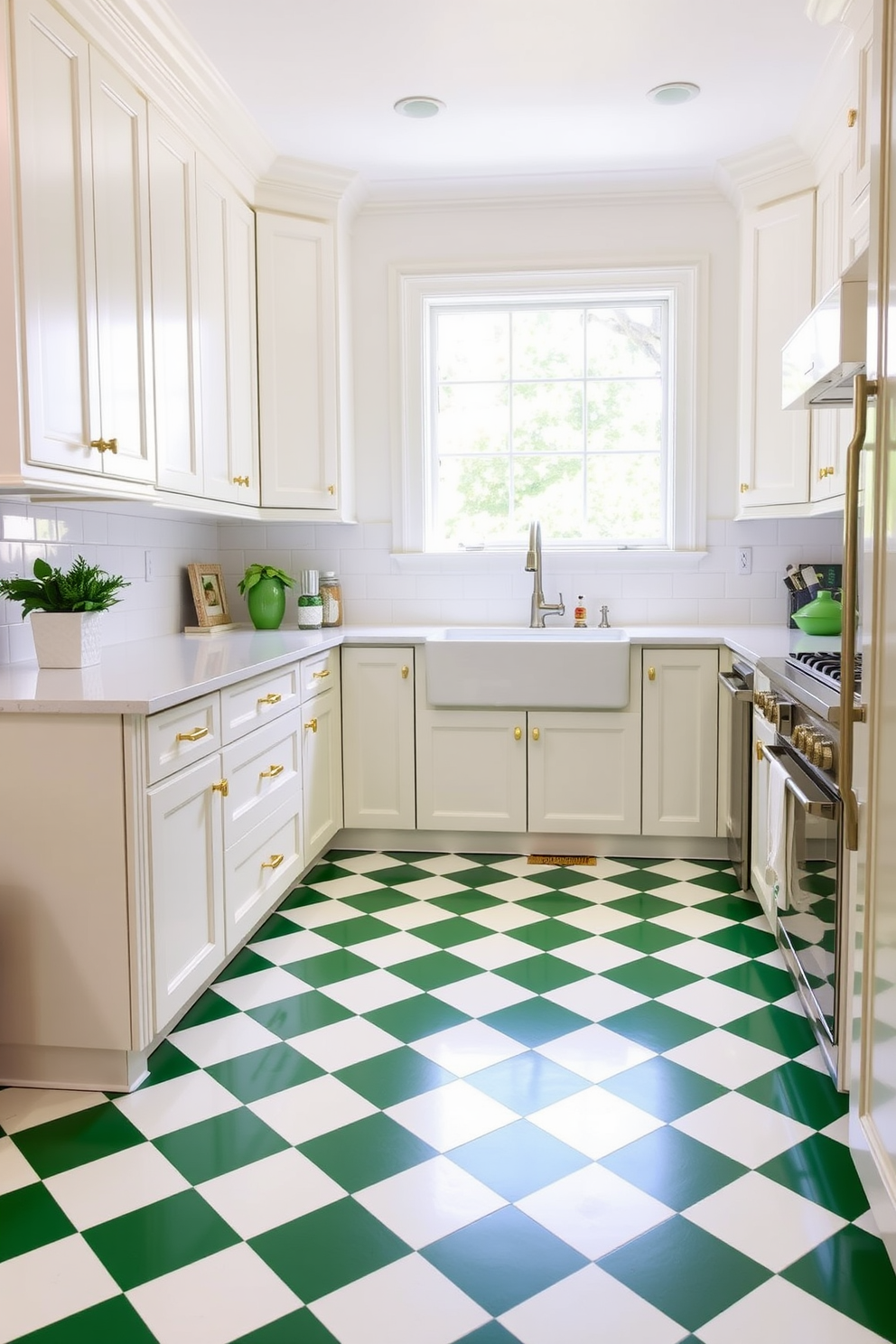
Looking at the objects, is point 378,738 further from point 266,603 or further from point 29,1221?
point 29,1221

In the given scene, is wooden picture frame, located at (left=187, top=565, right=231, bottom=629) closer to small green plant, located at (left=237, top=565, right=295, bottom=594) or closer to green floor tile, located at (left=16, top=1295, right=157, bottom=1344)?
small green plant, located at (left=237, top=565, right=295, bottom=594)

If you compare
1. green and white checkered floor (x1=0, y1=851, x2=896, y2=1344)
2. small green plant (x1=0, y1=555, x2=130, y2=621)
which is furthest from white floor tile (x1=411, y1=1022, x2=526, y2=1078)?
small green plant (x1=0, y1=555, x2=130, y2=621)

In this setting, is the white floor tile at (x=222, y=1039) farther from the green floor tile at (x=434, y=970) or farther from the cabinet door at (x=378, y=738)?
the cabinet door at (x=378, y=738)

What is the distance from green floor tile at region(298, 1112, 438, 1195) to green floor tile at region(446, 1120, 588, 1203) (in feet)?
0.27

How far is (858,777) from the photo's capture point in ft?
5.87

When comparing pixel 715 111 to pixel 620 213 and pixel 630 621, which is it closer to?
pixel 620 213

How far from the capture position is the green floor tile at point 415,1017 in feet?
8.16

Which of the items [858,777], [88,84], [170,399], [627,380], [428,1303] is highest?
[88,84]

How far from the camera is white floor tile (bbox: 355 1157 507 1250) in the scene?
1761 millimetres

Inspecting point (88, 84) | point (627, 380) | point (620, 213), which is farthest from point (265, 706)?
point (620, 213)

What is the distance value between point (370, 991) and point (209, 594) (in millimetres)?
1917

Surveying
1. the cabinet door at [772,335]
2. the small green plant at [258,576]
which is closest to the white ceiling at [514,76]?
the cabinet door at [772,335]

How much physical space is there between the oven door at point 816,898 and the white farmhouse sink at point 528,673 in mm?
1237

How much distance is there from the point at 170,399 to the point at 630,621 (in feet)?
6.73
